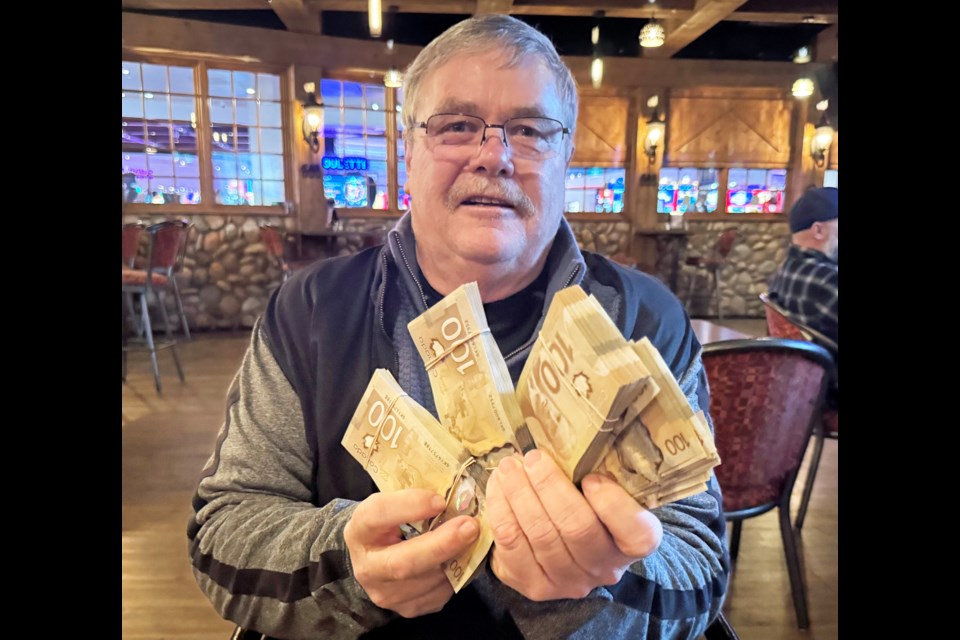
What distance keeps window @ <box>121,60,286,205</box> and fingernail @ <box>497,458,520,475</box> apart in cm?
642

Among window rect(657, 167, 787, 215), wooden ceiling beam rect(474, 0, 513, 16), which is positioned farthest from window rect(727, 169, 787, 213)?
wooden ceiling beam rect(474, 0, 513, 16)

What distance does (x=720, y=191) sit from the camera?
25.1ft

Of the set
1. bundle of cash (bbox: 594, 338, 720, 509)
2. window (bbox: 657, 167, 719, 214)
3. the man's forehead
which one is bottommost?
bundle of cash (bbox: 594, 338, 720, 509)

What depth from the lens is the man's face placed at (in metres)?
0.86

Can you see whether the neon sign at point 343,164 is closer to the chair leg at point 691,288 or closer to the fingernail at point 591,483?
the chair leg at point 691,288

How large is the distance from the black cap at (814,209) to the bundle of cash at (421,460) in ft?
8.77

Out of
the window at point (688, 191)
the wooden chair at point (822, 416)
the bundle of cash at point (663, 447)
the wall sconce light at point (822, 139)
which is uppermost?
the wall sconce light at point (822, 139)

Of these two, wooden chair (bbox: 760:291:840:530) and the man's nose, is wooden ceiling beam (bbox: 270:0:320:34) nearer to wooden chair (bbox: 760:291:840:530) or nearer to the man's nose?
wooden chair (bbox: 760:291:840:530)

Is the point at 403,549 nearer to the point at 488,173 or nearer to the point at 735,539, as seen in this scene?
the point at 488,173

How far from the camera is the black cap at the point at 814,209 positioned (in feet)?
8.71

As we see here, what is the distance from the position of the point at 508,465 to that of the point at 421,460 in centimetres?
12

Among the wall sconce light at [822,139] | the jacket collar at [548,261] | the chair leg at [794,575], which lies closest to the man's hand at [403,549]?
the jacket collar at [548,261]
